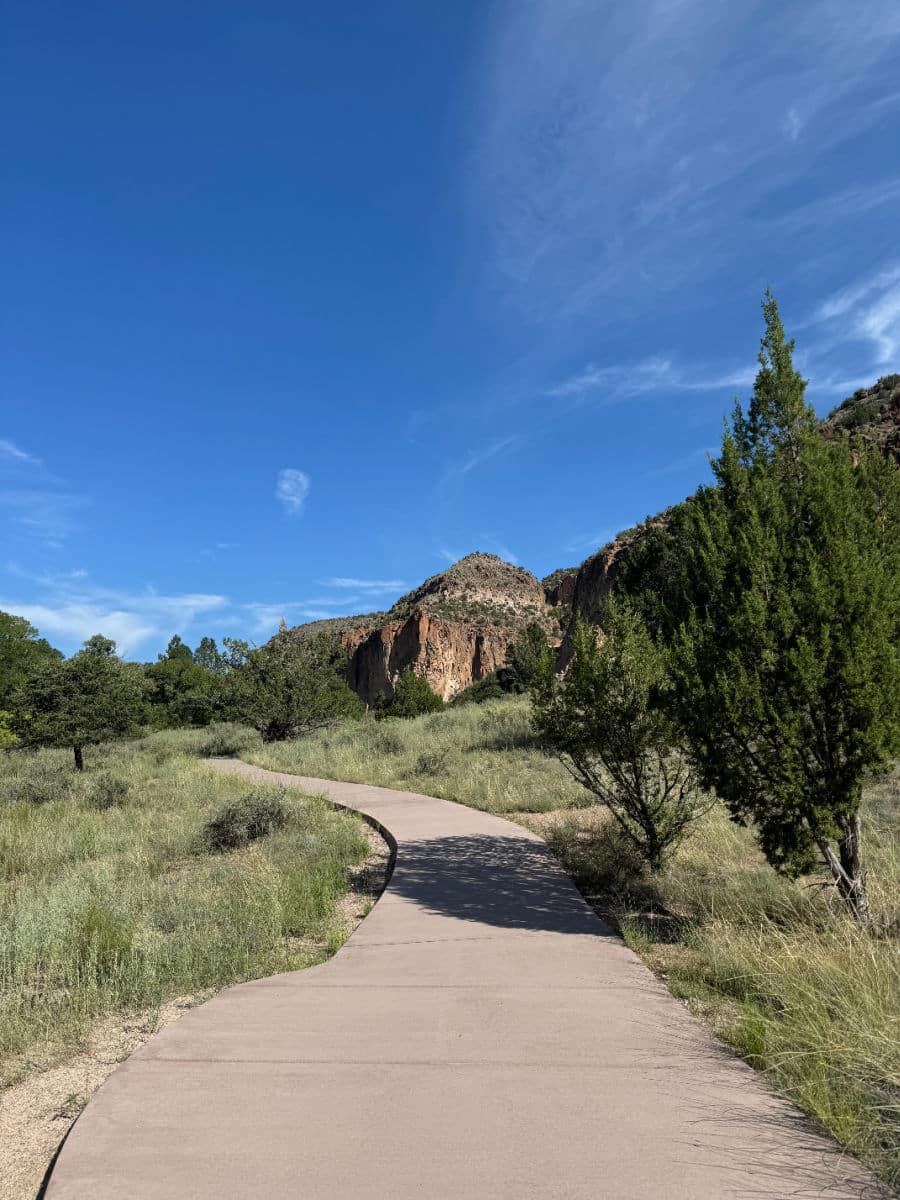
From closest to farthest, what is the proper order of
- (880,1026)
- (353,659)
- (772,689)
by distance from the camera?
(880,1026) < (772,689) < (353,659)

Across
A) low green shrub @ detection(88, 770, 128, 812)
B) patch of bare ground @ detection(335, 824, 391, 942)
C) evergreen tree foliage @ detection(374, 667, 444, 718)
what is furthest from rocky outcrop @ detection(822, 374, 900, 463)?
evergreen tree foliage @ detection(374, 667, 444, 718)

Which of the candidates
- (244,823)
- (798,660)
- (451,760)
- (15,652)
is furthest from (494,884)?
(15,652)

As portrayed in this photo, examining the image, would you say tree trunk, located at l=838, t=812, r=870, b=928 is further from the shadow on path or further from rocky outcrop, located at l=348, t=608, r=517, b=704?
rocky outcrop, located at l=348, t=608, r=517, b=704

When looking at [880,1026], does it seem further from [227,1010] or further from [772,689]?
[227,1010]

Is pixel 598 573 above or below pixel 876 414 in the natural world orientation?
below

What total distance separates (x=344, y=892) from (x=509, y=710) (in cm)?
1665

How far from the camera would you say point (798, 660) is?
4891mm

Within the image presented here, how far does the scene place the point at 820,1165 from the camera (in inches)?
98.7

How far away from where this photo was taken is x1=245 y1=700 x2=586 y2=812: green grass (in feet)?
41.2

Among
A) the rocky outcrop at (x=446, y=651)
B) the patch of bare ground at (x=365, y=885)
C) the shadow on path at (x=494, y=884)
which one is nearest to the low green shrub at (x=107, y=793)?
the patch of bare ground at (x=365, y=885)

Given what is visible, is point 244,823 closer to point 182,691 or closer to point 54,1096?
point 54,1096

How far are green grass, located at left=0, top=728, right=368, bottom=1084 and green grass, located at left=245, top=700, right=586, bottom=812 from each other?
297cm

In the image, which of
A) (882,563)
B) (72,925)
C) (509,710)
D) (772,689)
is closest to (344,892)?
(72,925)

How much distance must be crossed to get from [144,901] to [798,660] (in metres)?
6.25
